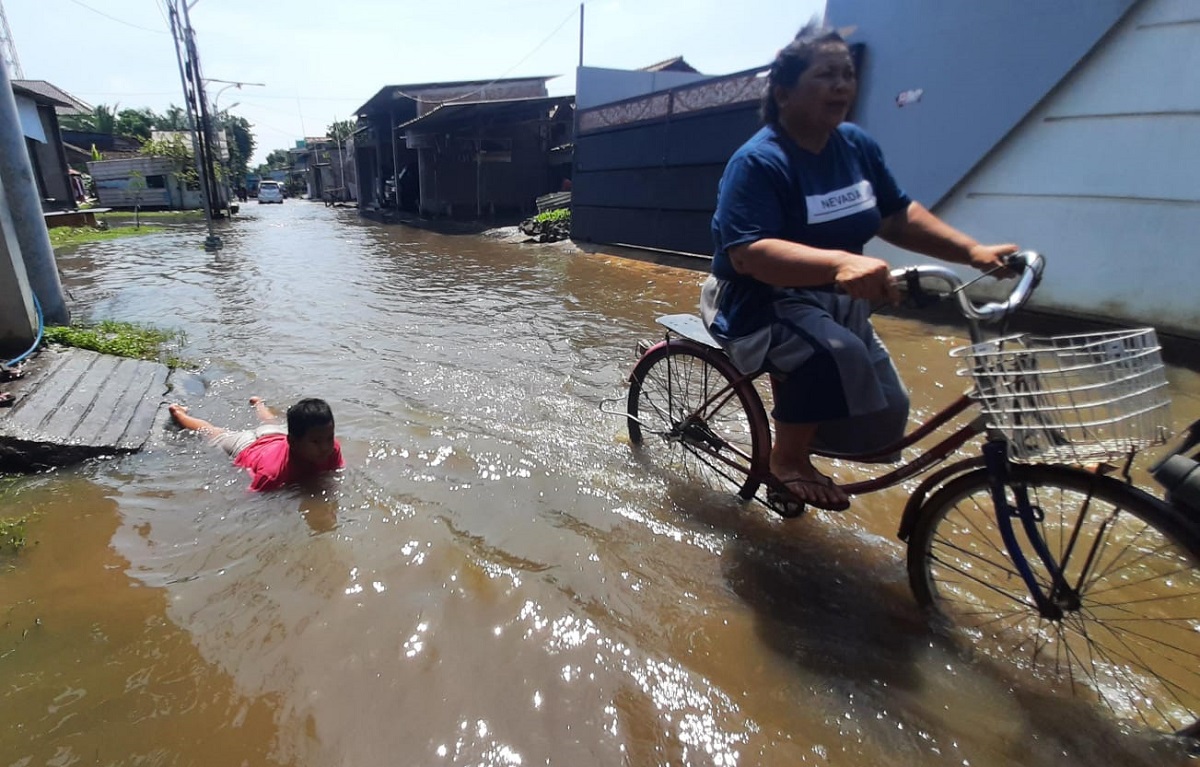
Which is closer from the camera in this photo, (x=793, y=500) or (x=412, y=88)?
(x=793, y=500)

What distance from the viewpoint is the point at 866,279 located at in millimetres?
1793

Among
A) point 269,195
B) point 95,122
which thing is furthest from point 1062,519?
point 95,122

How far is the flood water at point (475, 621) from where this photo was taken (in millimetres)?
1801

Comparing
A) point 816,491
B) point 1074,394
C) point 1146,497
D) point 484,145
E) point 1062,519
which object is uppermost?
point 484,145

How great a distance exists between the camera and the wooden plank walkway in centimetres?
349

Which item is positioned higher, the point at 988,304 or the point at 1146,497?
the point at 988,304

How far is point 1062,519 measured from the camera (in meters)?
2.14

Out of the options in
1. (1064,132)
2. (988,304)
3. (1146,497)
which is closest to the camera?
(1146,497)

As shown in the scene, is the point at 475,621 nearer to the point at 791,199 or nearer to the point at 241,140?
the point at 791,199

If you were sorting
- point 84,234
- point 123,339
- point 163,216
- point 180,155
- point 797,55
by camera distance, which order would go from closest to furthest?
point 797,55, point 123,339, point 84,234, point 163,216, point 180,155

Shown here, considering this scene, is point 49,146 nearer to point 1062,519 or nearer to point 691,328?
point 691,328

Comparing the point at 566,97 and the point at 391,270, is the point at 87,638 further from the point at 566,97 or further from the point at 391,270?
the point at 566,97

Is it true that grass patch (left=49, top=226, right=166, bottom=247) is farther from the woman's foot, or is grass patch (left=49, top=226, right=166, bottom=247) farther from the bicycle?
the bicycle

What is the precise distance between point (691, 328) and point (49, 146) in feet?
101
